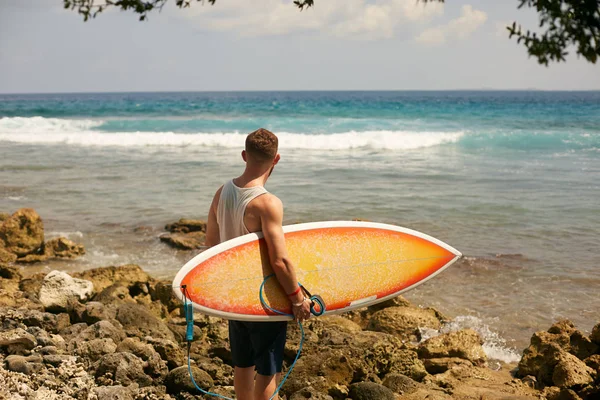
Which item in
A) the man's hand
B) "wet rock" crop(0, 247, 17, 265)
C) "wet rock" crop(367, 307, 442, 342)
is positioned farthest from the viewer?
"wet rock" crop(0, 247, 17, 265)

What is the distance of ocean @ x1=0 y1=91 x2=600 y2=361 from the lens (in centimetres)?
658

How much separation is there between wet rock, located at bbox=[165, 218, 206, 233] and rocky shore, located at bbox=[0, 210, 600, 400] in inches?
130

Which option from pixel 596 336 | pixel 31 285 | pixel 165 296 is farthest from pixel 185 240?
pixel 596 336

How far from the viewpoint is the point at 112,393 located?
345 cm

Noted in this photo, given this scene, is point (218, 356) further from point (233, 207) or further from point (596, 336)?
point (596, 336)

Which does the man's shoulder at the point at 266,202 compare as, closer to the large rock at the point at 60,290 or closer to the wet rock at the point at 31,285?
the large rock at the point at 60,290

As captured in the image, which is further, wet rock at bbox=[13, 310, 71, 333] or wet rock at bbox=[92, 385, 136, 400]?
wet rock at bbox=[13, 310, 71, 333]

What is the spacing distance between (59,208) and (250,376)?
8.56 m

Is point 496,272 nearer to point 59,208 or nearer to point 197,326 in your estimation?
point 197,326

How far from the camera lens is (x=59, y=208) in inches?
419

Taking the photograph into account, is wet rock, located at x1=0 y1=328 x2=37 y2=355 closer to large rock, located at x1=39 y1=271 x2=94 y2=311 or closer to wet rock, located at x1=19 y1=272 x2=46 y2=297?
large rock, located at x1=39 y1=271 x2=94 y2=311

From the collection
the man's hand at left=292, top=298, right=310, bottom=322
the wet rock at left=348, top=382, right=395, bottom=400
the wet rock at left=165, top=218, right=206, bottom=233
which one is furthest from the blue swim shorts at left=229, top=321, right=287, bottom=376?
the wet rock at left=165, top=218, right=206, bottom=233

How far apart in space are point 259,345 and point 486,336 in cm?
323

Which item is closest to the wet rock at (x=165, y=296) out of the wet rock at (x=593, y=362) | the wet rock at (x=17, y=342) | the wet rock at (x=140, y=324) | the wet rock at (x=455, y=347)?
the wet rock at (x=140, y=324)
